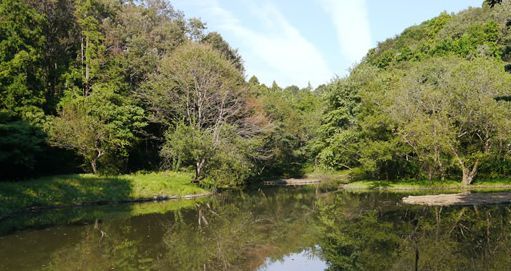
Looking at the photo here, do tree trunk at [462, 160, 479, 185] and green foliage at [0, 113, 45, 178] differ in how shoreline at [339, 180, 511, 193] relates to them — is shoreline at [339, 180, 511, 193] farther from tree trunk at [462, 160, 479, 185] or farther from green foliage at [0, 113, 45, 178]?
green foliage at [0, 113, 45, 178]

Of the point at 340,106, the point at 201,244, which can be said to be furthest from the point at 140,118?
the point at 201,244

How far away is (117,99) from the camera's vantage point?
Result: 41906mm

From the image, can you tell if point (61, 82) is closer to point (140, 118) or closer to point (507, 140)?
point (140, 118)

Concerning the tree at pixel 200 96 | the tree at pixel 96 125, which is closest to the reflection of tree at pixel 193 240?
the tree at pixel 96 125

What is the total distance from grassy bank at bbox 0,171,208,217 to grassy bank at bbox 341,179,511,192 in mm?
15501

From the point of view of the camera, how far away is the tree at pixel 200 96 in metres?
42.8

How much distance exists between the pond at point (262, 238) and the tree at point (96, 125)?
28.7 ft

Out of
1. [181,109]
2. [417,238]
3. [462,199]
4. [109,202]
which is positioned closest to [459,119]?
[462,199]

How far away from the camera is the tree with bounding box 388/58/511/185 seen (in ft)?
118

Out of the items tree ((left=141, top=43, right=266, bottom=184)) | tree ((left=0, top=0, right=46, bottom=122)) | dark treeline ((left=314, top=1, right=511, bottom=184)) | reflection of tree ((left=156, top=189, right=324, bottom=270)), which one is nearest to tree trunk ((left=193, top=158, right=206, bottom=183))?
tree ((left=141, top=43, right=266, bottom=184))

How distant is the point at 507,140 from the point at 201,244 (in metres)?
29.4

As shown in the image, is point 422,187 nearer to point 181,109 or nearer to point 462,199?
point 462,199

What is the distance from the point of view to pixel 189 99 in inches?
1761

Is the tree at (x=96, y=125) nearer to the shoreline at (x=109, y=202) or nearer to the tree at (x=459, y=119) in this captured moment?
the shoreline at (x=109, y=202)
